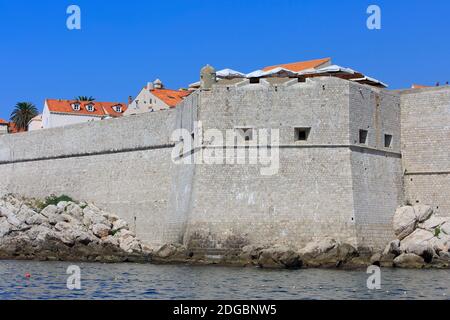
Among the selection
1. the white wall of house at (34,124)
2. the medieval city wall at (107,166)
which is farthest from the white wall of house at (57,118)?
the medieval city wall at (107,166)

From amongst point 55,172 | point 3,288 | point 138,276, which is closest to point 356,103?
point 138,276

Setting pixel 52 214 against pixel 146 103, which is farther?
pixel 146 103

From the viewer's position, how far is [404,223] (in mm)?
28375

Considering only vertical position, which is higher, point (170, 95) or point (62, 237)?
point (170, 95)

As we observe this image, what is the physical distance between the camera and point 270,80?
3016 centimetres

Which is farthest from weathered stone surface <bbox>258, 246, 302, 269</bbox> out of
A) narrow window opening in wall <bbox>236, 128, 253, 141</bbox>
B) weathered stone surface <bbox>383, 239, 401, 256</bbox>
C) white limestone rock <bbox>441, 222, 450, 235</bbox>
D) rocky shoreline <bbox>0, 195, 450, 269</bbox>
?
white limestone rock <bbox>441, 222, 450, 235</bbox>

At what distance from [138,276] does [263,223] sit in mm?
5162

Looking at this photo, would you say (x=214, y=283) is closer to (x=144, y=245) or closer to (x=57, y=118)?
(x=144, y=245)

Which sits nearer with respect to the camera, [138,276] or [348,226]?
[138,276]

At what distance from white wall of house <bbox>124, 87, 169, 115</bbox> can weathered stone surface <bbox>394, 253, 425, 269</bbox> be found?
20742 millimetres

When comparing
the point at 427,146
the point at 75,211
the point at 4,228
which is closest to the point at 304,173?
the point at 427,146

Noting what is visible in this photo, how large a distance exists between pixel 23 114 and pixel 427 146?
38.6 m

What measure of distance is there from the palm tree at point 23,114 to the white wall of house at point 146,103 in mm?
14981
